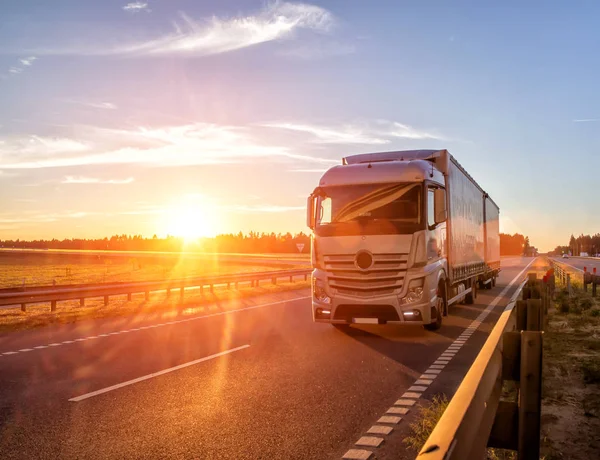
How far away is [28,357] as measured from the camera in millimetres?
9523

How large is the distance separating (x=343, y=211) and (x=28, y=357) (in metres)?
6.43

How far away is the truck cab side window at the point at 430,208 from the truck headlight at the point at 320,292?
8.22ft

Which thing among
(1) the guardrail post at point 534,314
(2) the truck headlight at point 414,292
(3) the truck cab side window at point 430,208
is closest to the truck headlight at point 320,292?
(2) the truck headlight at point 414,292

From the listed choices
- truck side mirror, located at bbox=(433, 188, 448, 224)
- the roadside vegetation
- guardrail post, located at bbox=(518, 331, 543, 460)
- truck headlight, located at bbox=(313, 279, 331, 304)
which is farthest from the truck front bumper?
guardrail post, located at bbox=(518, 331, 543, 460)

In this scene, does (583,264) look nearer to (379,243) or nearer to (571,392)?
(379,243)

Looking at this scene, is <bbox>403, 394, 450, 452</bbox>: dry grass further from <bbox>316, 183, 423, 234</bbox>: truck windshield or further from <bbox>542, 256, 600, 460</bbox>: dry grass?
<bbox>316, 183, 423, 234</bbox>: truck windshield

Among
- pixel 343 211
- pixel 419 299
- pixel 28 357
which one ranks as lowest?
pixel 28 357

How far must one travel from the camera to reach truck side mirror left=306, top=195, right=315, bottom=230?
1166 centimetres

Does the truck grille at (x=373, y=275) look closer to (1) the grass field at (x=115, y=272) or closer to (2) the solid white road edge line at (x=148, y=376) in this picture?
(2) the solid white road edge line at (x=148, y=376)

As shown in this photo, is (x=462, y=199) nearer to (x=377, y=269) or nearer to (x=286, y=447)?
(x=377, y=269)

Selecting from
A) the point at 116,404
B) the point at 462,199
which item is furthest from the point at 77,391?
the point at 462,199

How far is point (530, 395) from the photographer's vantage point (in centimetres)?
387

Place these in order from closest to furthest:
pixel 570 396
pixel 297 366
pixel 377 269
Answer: pixel 570 396
pixel 297 366
pixel 377 269

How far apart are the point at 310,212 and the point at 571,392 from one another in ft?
20.5
